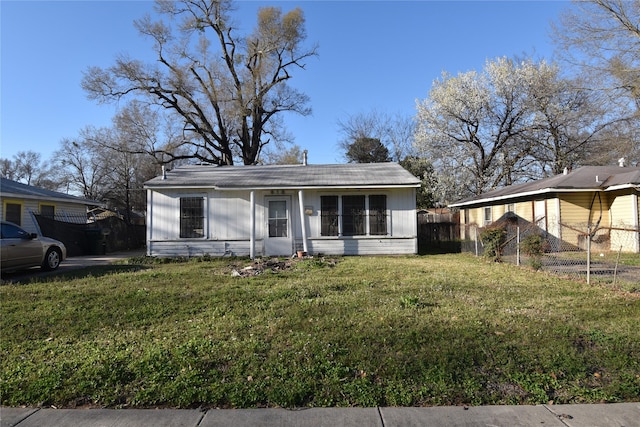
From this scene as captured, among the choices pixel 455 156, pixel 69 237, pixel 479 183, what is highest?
pixel 455 156

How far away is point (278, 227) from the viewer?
49.1 feet

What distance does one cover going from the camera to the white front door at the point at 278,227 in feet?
48.5

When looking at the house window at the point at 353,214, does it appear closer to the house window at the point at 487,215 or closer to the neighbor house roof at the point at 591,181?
the neighbor house roof at the point at 591,181

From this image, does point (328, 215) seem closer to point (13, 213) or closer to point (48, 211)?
point (13, 213)

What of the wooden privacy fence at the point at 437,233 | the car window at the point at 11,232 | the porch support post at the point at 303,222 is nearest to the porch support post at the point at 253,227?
the porch support post at the point at 303,222

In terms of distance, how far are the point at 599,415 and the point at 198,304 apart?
17.7 ft

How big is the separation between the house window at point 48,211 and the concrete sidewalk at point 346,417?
1901cm

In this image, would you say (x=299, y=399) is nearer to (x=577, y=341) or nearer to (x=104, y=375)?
(x=104, y=375)

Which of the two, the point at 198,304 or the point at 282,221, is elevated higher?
the point at 282,221

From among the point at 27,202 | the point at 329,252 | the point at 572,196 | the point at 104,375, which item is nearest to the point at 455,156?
the point at 572,196

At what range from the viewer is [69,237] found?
17.4 meters

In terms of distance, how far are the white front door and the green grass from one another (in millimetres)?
6849

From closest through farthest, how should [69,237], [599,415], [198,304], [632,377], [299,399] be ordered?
[599,415] < [299,399] < [632,377] < [198,304] < [69,237]

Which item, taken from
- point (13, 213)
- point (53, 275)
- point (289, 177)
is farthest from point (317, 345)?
point (13, 213)
